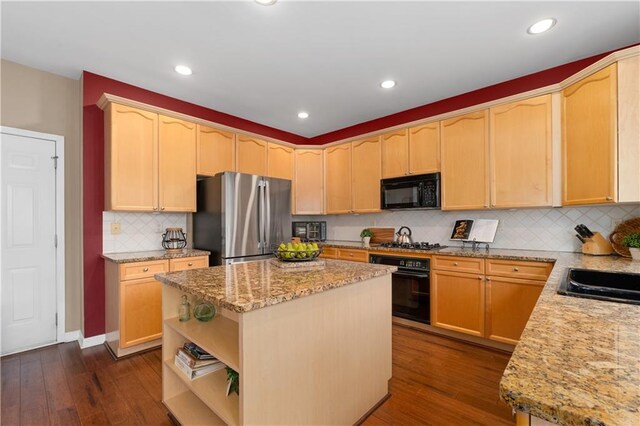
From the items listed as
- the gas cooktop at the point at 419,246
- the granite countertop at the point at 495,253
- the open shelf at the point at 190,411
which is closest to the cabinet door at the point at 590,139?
the granite countertop at the point at 495,253

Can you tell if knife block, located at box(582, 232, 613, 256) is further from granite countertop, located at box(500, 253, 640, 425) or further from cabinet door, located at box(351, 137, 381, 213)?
cabinet door, located at box(351, 137, 381, 213)

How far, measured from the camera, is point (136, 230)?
3.24 meters

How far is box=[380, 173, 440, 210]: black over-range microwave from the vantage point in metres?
3.40

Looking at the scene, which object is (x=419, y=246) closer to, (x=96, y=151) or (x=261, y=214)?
(x=261, y=214)

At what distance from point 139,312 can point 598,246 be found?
13.6 ft

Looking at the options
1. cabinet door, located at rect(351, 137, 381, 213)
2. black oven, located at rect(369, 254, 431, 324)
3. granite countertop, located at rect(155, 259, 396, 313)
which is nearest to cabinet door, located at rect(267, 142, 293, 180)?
cabinet door, located at rect(351, 137, 381, 213)

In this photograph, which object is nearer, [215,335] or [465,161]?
[215,335]

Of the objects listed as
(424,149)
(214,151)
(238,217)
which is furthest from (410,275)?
(214,151)

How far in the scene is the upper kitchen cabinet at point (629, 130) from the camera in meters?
2.08

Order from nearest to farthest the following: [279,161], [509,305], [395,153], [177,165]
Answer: [509,305] → [177,165] → [395,153] → [279,161]

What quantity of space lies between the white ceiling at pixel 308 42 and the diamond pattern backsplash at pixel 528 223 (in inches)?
54.8

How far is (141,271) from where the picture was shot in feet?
9.01

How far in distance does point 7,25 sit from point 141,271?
2.13 metres

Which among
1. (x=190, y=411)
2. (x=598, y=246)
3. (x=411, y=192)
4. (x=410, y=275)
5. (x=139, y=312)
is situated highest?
(x=411, y=192)
